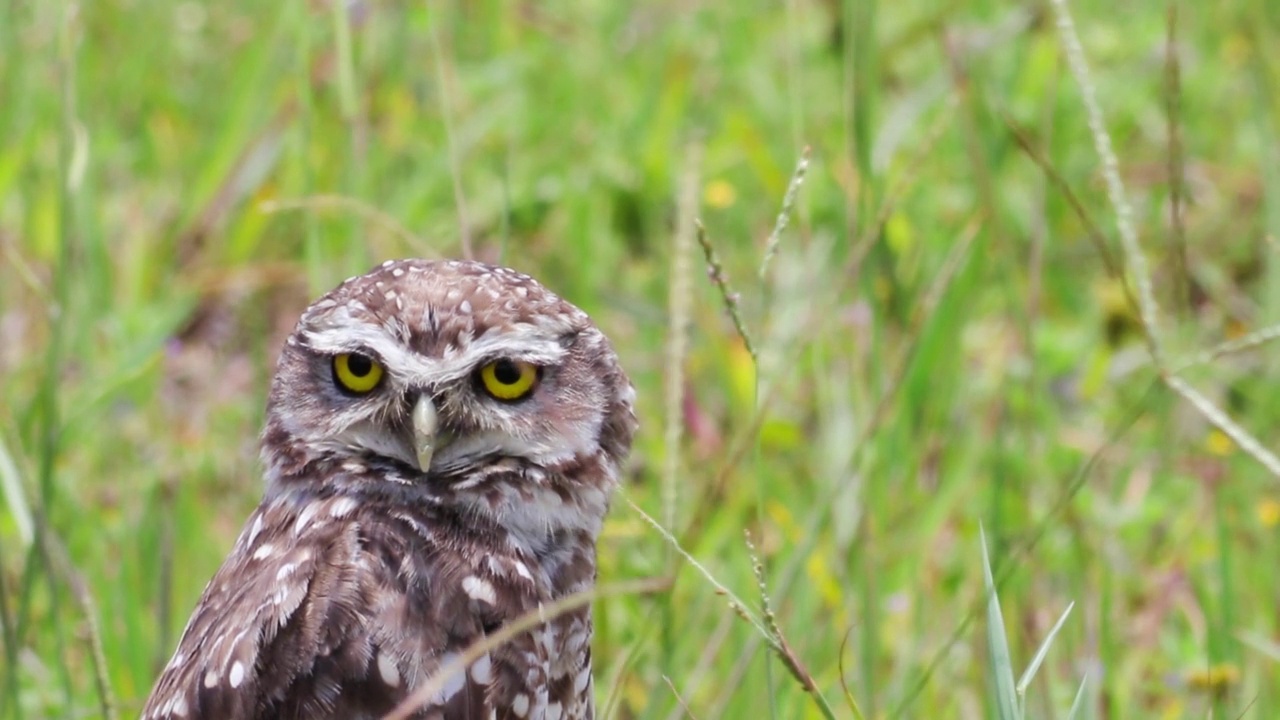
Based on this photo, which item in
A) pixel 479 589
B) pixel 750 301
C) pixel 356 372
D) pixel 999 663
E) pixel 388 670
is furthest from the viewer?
pixel 750 301

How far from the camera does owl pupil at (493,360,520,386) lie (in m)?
2.76

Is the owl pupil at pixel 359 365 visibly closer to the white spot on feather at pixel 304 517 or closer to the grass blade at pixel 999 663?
the white spot on feather at pixel 304 517

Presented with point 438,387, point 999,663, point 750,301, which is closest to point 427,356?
point 438,387

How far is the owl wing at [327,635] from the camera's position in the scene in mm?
2475

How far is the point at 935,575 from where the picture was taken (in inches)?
170

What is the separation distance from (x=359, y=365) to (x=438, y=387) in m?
0.14

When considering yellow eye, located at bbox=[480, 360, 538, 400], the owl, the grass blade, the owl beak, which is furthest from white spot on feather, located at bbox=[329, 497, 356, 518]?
the grass blade

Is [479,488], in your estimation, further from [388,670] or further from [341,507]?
[388,670]

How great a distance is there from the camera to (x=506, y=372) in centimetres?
278

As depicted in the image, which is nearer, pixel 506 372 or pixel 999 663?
pixel 999 663

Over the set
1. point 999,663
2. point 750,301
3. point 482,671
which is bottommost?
point 750,301

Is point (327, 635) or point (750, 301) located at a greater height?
point (327, 635)

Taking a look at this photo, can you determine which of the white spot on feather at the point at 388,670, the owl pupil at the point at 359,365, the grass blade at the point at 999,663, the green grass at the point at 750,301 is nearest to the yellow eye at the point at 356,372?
the owl pupil at the point at 359,365

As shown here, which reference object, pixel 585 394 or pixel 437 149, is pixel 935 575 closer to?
pixel 585 394
